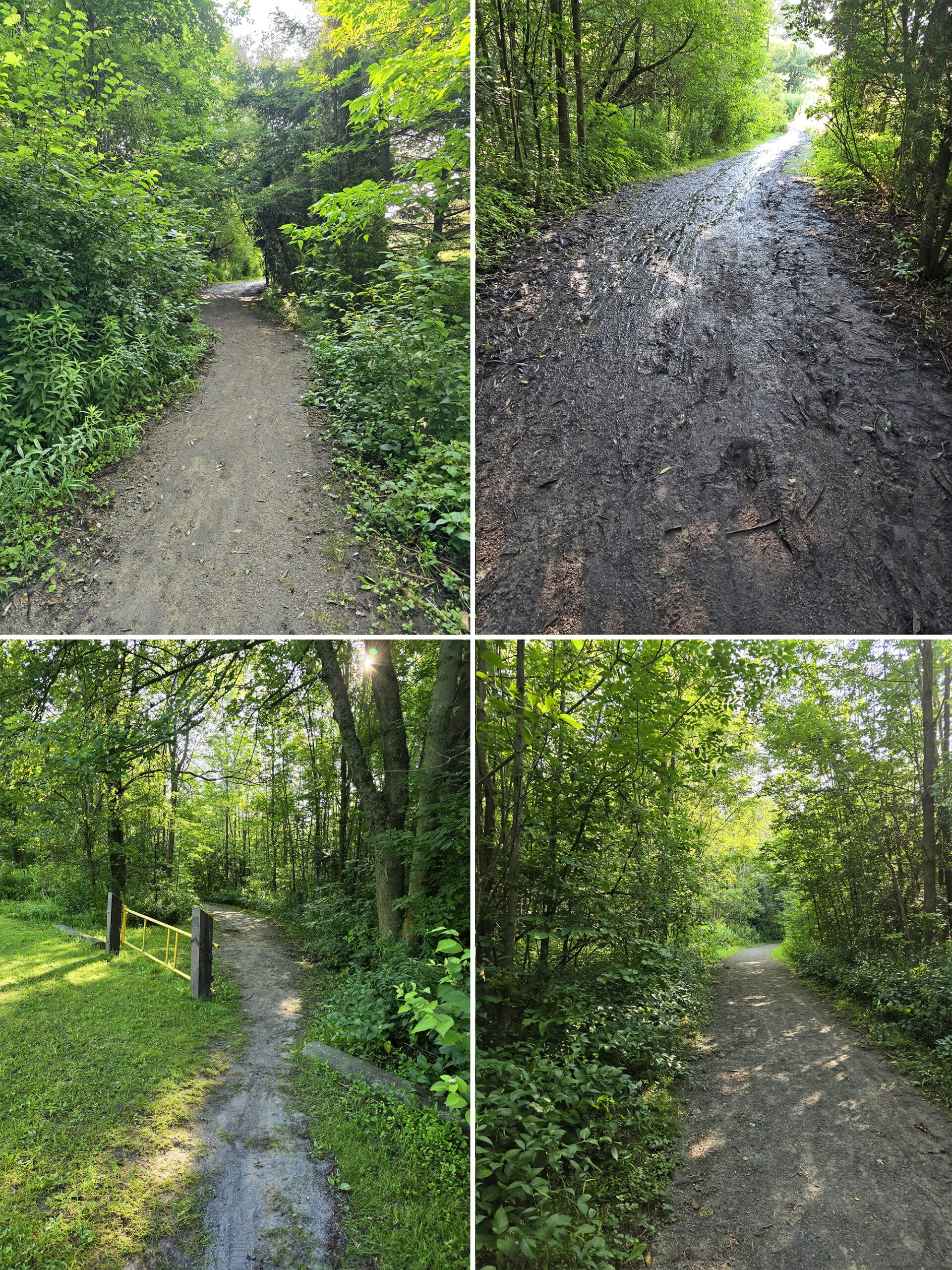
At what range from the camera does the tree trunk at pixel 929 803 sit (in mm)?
7113

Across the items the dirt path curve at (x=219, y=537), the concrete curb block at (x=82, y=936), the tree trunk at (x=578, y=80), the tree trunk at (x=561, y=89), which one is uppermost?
the tree trunk at (x=578, y=80)

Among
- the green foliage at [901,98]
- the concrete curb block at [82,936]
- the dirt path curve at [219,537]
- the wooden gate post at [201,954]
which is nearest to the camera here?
the dirt path curve at [219,537]

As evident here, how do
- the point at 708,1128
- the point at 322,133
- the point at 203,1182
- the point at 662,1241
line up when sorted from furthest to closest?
1. the point at 322,133
2. the point at 708,1128
3. the point at 203,1182
4. the point at 662,1241

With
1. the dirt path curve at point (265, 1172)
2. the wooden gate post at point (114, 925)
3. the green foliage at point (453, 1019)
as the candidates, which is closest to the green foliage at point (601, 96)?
the green foliage at point (453, 1019)

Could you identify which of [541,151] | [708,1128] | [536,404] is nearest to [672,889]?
[708,1128]

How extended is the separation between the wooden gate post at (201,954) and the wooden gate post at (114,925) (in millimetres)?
2401

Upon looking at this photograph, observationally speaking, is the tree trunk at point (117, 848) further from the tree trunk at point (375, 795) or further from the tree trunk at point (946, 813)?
the tree trunk at point (946, 813)

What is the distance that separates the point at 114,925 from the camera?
7945mm

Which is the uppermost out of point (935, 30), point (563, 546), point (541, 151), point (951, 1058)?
point (541, 151)

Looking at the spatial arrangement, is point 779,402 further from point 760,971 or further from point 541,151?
point 760,971

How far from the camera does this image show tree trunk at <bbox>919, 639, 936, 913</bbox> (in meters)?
7.11

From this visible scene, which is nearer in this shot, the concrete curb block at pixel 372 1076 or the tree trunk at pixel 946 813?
the concrete curb block at pixel 372 1076

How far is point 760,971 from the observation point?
12.3m

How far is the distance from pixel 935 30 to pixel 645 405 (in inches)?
171
